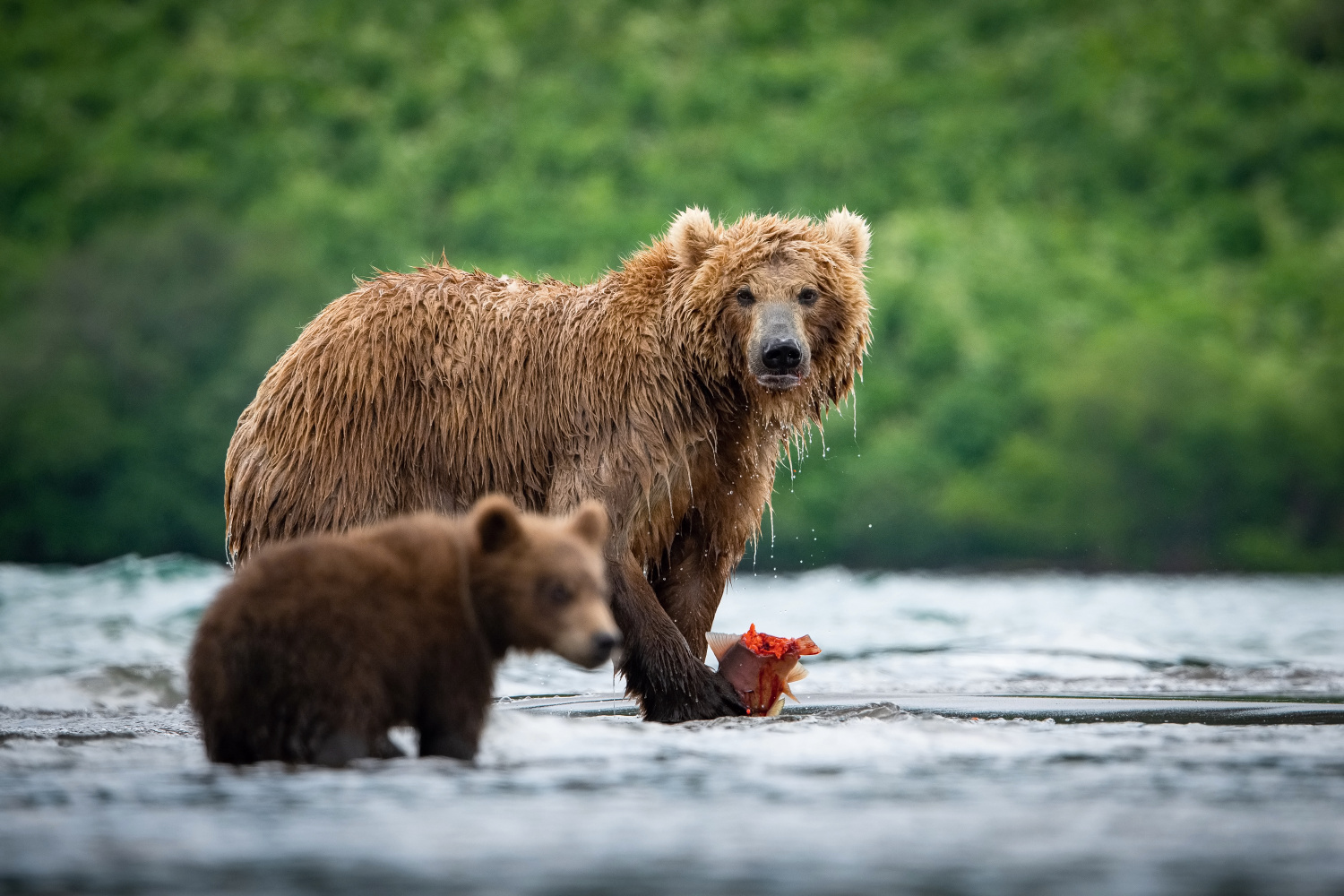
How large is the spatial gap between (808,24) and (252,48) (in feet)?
75.3

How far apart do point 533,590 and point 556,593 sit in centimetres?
6

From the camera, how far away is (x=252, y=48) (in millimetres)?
67438

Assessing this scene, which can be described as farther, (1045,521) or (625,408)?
(1045,521)

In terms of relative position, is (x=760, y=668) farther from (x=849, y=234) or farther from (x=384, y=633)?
(x=384, y=633)

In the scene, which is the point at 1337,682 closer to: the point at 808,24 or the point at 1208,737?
the point at 1208,737

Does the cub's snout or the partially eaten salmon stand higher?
the cub's snout

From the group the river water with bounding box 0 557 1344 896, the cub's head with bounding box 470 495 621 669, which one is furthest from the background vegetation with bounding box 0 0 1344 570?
the cub's head with bounding box 470 495 621 669

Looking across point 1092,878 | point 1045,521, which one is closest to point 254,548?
point 1092,878

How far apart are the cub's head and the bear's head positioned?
6.94ft

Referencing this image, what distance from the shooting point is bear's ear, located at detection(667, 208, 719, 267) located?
7.06 meters

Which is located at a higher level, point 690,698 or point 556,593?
point 556,593

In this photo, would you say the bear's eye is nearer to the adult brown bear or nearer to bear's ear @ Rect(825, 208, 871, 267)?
the adult brown bear

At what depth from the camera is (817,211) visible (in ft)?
167

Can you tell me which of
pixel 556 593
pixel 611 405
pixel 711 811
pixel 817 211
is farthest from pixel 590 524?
pixel 817 211
